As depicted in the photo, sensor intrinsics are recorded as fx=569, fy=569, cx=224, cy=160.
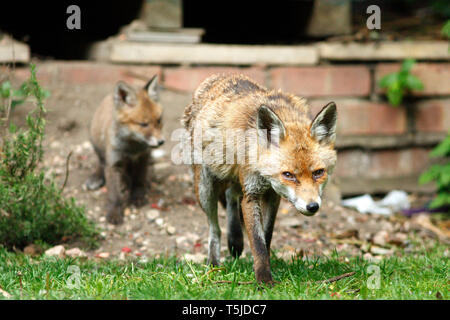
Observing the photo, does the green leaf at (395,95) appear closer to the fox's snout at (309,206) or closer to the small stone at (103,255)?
the small stone at (103,255)

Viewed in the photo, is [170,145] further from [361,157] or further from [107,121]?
[361,157]

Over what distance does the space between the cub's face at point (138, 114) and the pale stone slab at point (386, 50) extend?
2626 mm

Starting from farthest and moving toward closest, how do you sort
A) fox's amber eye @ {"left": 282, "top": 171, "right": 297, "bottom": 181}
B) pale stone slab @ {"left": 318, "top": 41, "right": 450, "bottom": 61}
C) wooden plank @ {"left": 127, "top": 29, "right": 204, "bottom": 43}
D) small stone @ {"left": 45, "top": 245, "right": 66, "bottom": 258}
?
pale stone slab @ {"left": 318, "top": 41, "right": 450, "bottom": 61}
wooden plank @ {"left": 127, "top": 29, "right": 204, "bottom": 43}
small stone @ {"left": 45, "top": 245, "right": 66, "bottom": 258}
fox's amber eye @ {"left": 282, "top": 171, "right": 297, "bottom": 181}

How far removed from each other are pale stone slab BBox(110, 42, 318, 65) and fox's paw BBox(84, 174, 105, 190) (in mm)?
1671

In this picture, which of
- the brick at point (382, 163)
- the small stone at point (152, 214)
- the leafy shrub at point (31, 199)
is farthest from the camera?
the brick at point (382, 163)

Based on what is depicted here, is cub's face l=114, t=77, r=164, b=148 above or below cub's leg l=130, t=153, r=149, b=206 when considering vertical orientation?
above

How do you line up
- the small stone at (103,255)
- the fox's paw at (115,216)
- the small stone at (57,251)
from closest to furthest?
the small stone at (57,251)
the small stone at (103,255)
the fox's paw at (115,216)

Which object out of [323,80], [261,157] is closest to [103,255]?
[261,157]

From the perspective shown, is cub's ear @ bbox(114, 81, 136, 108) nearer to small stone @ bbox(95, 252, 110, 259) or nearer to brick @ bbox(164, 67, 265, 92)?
brick @ bbox(164, 67, 265, 92)

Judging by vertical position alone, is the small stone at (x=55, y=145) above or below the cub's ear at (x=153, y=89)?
below

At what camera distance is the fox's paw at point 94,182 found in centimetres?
692

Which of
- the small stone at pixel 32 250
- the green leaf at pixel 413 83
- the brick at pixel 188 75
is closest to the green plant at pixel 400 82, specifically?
the green leaf at pixel 413 83

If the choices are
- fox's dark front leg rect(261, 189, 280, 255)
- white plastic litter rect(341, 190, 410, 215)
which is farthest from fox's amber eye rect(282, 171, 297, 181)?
white plastic litter rect(341, 190, 410, 215)

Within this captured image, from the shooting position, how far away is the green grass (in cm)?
354
